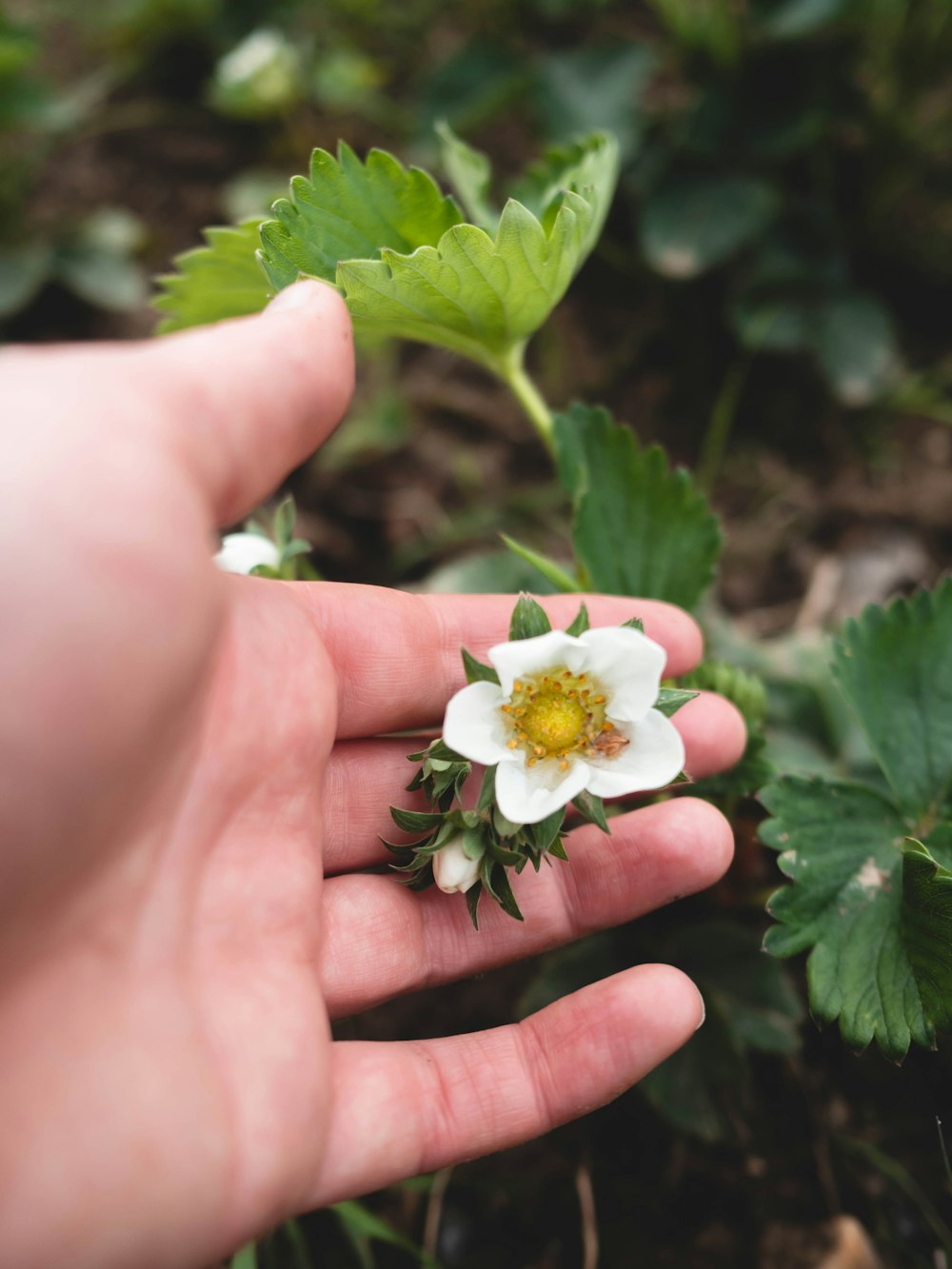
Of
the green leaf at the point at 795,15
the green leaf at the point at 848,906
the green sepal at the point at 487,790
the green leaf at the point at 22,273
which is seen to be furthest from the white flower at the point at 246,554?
the green leaf at the point at 795,15

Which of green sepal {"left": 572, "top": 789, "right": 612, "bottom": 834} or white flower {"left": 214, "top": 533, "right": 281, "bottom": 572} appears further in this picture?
white flower {"left": 214, "top": 533, "right": 281, "bottom": 572}

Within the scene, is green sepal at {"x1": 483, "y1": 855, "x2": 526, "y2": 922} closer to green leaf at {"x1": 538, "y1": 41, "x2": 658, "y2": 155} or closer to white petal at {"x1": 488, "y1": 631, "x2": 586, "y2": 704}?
white petal at {"x1": 488, "y1": 631, "x2": 586, "y2": 704}

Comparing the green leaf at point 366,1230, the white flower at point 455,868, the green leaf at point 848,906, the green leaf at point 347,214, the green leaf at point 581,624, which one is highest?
the green leaf at point 347,214

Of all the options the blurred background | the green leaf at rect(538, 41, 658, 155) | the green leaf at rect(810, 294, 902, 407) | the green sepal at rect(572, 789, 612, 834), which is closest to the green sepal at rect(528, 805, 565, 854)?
the green sepal at rect(572, 789, 612, 834)

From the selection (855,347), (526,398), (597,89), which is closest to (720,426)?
(855,347)

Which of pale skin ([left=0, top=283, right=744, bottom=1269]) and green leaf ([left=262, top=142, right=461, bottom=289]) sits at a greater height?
green leaf ([left=262, top=142, right=461, bottom=289])

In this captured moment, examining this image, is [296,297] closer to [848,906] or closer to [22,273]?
[848,906]

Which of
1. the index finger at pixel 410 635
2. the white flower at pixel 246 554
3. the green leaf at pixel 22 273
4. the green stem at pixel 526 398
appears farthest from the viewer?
the green leaf at pixel 22 273

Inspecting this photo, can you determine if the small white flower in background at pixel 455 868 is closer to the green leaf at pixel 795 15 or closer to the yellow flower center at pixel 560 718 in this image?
the yellow flower center at pixel 560 718
